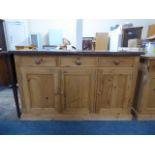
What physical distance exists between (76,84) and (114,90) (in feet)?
1.50

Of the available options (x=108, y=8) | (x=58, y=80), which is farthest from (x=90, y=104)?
(x=108, y=8)

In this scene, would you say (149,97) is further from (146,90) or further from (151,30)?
(151,30)

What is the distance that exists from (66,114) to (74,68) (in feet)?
1.97

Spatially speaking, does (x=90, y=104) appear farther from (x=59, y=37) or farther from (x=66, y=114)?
(x=59, y=37)

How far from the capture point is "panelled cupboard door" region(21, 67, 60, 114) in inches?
58.1

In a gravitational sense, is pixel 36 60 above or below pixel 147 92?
above

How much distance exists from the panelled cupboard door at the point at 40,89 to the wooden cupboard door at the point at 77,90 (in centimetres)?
9

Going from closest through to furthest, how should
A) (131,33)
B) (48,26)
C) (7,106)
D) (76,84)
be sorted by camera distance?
(76,84) → (7,106) → (131,33) → (48,26)

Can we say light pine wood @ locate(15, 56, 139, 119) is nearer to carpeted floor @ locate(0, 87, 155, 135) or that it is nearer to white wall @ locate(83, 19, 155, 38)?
carpeted floor @ locate(0, 87, 155, 135)

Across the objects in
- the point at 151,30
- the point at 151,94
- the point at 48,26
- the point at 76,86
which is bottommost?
the point at 151,94

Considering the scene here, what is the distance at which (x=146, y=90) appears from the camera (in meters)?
1.59

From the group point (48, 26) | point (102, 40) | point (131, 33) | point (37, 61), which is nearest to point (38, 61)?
point (37, 61)

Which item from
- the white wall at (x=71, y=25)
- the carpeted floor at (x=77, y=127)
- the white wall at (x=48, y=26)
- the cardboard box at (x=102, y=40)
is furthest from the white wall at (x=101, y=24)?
the carpeted floor at (x=77, y=127)

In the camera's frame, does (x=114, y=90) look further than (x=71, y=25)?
No
